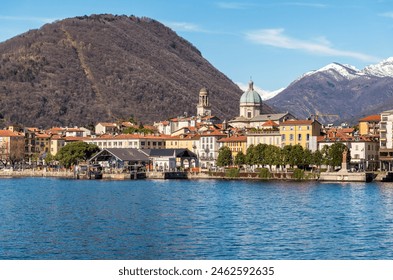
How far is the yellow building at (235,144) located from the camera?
420ft

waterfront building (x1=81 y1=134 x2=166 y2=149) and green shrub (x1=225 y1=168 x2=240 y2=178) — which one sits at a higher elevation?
waterfront building (x1=81 y1=134 x2=166 y2=149)

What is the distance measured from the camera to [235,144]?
5098 inches

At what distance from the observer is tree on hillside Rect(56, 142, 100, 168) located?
131 m

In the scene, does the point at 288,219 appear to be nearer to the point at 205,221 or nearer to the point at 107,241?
the point at 205,221

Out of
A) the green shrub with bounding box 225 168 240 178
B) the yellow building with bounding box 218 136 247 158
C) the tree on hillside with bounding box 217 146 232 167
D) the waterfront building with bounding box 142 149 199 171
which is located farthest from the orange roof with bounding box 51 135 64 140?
the green shrub with bounding box 225 168 240 178

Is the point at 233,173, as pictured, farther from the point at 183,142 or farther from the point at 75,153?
the point at 183,142

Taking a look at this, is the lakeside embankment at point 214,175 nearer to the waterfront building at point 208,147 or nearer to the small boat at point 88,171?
the small boat at point 88,171

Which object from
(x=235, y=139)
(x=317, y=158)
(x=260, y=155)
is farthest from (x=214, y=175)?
(x=235, y=139)

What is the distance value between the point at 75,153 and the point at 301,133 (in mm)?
34403

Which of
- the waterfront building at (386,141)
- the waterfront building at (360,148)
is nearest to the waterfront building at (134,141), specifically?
the waterfront building at (360,148)

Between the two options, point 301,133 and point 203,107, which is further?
point 203,107

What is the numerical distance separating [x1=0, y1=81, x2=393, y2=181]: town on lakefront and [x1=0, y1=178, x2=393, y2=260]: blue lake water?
3520 cm

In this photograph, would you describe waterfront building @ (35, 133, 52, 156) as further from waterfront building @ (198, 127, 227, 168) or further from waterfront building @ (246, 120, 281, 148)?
waterfront building @ (246, 120, 281, 148)
